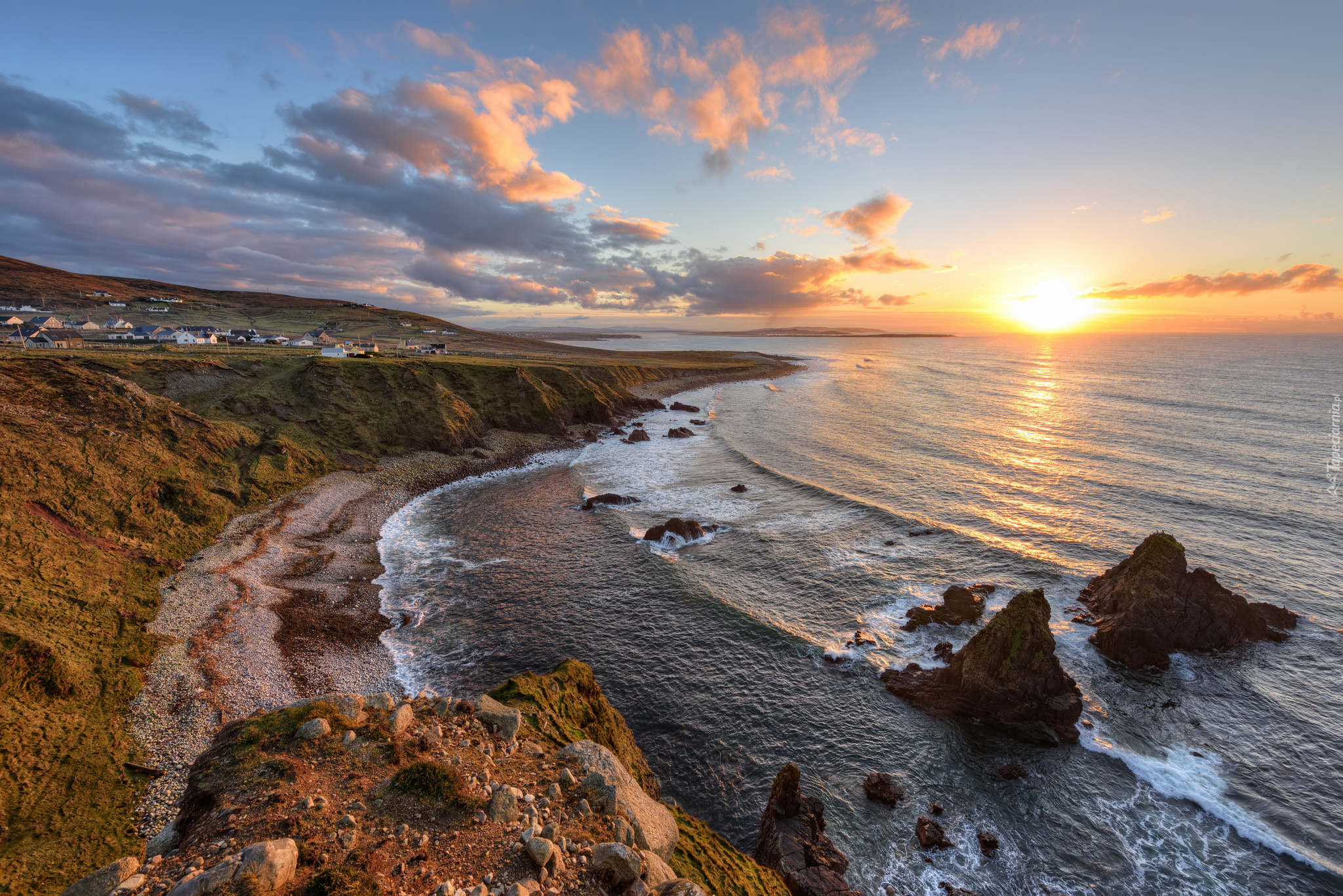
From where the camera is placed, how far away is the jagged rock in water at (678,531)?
43.2 meters

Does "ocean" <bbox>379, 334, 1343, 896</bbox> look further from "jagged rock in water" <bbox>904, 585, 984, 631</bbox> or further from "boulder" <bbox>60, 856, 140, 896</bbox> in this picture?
"boulder" <bbox>60, 856, 140, 896</bbox>

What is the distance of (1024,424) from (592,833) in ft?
312

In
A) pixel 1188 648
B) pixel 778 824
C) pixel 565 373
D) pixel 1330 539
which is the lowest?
pixel 778 824

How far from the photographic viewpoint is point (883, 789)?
2067 centimetres

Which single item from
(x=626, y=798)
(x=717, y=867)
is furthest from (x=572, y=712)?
(x=717, y=867)

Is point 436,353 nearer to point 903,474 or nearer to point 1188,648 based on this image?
point 903,474

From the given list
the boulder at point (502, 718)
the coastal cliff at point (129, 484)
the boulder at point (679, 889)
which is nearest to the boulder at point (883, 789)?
the boulder at point (679, 889)

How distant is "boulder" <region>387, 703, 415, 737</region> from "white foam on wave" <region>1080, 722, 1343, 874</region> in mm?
28864

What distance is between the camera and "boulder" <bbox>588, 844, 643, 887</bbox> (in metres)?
10.7

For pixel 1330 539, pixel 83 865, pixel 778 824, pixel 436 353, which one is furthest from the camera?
pixel 436 353

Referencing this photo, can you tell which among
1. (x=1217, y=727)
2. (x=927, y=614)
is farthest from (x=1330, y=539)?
(x=927, y=614)

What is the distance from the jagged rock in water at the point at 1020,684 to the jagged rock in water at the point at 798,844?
32.7ft

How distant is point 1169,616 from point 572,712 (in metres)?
33.9

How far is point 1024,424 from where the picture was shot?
83188mm
